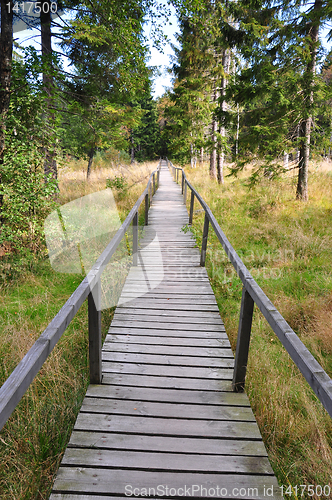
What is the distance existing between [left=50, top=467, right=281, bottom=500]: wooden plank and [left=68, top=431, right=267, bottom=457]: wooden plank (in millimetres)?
166

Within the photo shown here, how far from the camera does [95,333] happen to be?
2.54 m

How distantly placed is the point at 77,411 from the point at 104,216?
645 cm

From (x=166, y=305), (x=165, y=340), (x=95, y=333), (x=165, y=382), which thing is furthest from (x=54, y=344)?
(x=166, y=305)

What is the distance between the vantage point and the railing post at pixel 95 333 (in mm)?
2461

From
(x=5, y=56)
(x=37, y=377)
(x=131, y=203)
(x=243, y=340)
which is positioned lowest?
(x=37, y=377)

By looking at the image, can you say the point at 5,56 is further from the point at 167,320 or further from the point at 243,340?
the point at 243,340

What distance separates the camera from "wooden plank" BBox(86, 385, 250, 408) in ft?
8.38

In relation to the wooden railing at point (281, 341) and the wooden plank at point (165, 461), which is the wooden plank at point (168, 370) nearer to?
the wooden railing at point (281, 341)

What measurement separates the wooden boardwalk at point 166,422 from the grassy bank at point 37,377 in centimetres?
20

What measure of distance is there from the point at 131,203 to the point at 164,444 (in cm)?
896

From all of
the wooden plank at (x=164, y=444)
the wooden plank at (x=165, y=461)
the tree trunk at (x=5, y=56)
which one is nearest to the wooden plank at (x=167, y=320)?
the wooden plank at (x=164, y=444)

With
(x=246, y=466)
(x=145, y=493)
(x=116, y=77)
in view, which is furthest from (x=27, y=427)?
(x=116, y=77)

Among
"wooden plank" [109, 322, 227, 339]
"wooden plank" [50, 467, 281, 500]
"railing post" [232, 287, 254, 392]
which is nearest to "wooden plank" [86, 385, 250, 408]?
"railing post" [232, 287, 254, 392]

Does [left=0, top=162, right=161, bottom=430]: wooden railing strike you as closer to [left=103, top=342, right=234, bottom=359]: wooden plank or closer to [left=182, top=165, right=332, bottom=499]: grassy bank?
[left=103, top=342, right=234, bottom=359]: wooden plank
